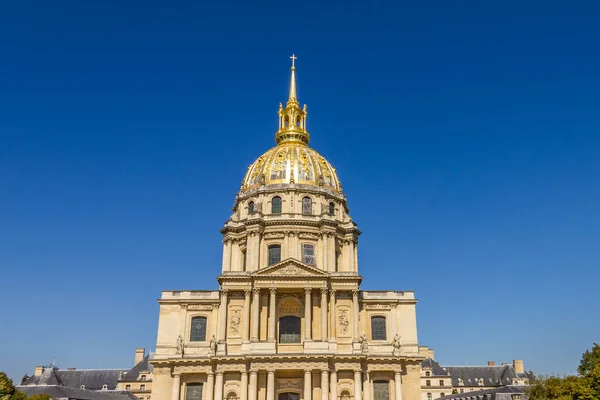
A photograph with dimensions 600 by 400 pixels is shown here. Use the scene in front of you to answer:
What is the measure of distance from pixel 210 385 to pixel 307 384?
7.66 meters

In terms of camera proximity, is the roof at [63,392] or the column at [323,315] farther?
the roof at [63,392]

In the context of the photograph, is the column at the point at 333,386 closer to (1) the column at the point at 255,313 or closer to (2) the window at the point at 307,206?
(1) the column at the point at 255,313

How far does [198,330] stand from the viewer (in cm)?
4925

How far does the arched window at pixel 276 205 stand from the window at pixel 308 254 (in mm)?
4421

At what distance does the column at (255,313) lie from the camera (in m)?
46.7

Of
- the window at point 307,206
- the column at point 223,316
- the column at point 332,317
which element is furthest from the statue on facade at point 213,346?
the window at point 307,206

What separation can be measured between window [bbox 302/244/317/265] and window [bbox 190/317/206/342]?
10433 millimetres

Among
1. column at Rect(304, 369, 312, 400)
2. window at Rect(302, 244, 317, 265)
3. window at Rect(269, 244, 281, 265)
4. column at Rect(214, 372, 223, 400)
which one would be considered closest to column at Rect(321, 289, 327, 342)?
column at Rect(304, 369, 312, 400)

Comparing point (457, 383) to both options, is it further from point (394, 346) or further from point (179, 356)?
point (179, 356)

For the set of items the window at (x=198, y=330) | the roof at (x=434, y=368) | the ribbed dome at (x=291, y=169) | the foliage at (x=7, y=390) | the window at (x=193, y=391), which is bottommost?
the foliage at (x=7, y=390)

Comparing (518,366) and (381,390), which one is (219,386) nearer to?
(381,390)

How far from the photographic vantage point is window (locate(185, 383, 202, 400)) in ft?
154

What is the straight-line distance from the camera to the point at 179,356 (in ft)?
155

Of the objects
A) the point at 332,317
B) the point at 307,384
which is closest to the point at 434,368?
the point at 332,317
